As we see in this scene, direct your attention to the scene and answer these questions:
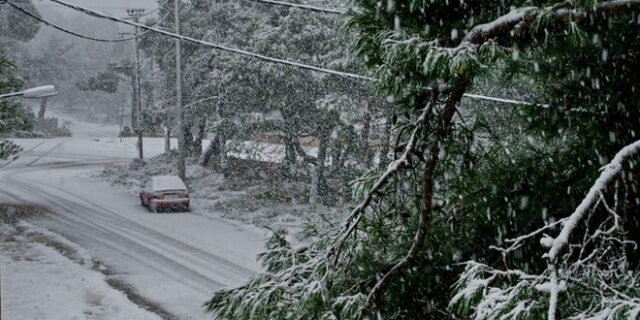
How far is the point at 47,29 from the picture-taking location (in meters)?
118

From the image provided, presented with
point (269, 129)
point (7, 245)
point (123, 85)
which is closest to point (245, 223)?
point (269, 129)

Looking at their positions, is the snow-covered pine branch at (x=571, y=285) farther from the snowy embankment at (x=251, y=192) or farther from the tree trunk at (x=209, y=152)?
the tree trunk at (x=209, y=152)

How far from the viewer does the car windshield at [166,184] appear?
1001 inches

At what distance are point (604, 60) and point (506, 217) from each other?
4.14ft

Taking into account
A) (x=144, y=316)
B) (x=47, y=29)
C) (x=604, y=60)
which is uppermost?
(x=47, y=29)

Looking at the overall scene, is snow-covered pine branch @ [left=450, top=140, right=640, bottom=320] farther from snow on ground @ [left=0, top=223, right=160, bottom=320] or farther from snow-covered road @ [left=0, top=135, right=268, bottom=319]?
snow on ground @ [left=0, top=223, right=160, bottom=320]

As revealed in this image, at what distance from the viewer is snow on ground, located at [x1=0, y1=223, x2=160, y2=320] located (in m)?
13.5

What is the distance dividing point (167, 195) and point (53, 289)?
1009cm

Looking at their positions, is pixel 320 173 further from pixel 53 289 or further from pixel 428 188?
pixel 428 188

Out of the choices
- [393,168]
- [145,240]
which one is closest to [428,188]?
[393,168]

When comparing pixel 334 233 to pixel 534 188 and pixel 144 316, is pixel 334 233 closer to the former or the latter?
pixel 534 188

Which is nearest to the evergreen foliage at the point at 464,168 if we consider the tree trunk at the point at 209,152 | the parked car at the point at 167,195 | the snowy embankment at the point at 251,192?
the snowy embankment at the point at 251,192

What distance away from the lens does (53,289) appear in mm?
15211

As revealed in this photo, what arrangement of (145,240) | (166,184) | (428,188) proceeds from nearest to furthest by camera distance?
1. (428,188)
2. (145,240)
3. (166,184)
